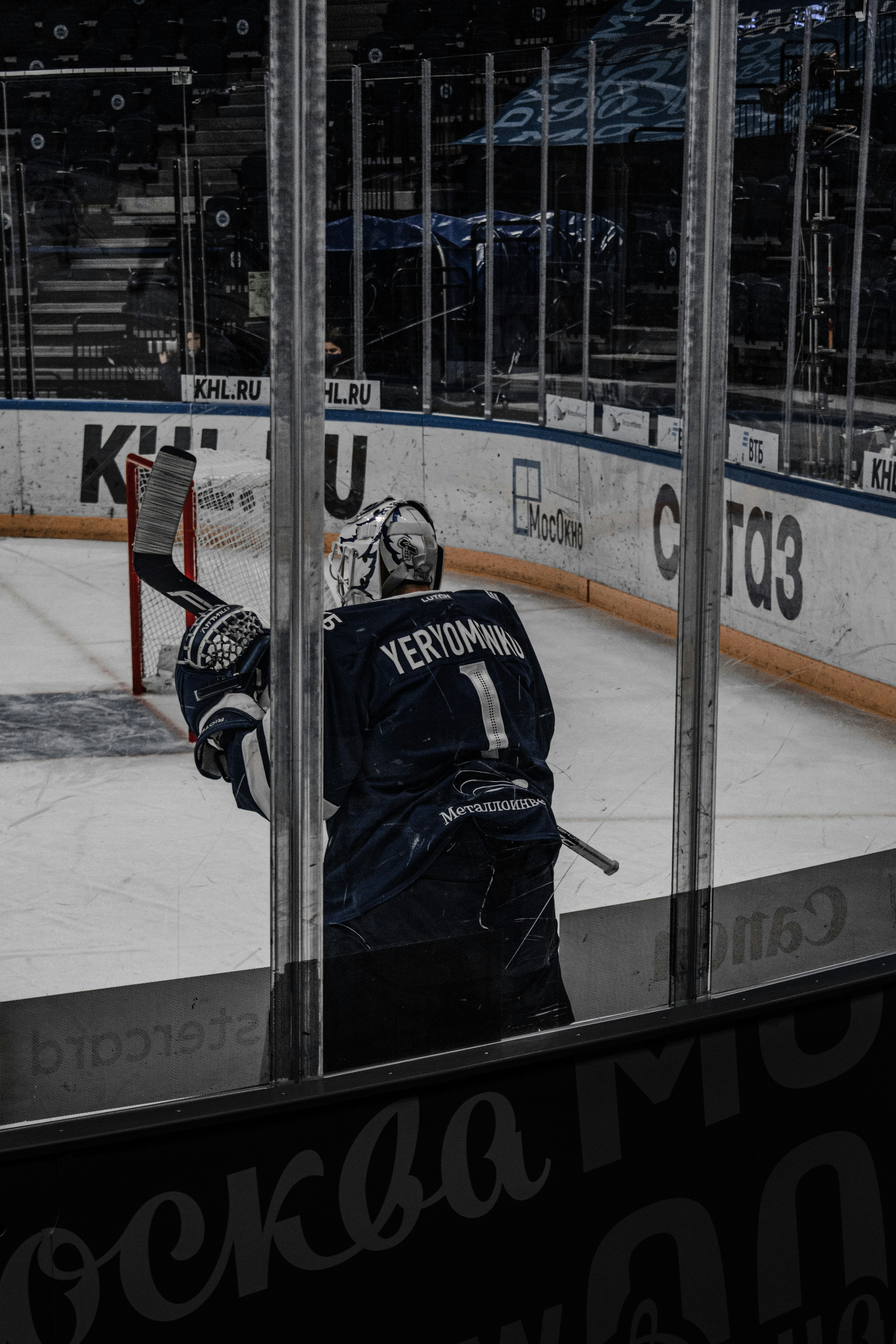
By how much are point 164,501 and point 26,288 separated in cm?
Answer: 332

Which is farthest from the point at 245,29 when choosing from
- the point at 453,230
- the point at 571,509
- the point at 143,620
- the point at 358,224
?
the point at 143,620

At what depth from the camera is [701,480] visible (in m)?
1.32

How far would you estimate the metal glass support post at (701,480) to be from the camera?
49.9 inches

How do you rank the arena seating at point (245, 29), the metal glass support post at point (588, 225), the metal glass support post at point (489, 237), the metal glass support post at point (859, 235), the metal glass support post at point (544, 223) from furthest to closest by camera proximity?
the metal glass support post at point (588, 225), the metal glass support post at point (544, 223), the metal glass support post at point (859, 235), the metal glass support post at point (489, 237), the arena seating at point (245, 29)

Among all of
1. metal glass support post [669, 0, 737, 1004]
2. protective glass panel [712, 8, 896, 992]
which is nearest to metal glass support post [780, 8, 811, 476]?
protective glass panel [712, 8, 896, 992]

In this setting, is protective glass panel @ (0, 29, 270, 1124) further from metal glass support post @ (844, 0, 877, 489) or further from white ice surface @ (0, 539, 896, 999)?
metal glass support post @ (844, 0, 877, 489)

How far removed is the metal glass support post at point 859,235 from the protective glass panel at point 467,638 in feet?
3.38

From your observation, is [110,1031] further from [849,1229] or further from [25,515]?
[25,515]

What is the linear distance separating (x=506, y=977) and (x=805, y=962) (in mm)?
339

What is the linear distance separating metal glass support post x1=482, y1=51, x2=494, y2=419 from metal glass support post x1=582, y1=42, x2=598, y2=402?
0.89 ft

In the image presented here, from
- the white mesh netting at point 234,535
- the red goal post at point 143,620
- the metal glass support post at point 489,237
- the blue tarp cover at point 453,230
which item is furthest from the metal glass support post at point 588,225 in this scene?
the white mesh netting at point 234,535

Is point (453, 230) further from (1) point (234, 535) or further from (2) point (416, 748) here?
(2) point (416, 748)

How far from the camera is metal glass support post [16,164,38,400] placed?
3906 millimetres

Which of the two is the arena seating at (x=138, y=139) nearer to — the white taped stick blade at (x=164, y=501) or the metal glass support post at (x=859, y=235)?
the white taped stick blade at (x=164, y=501)
